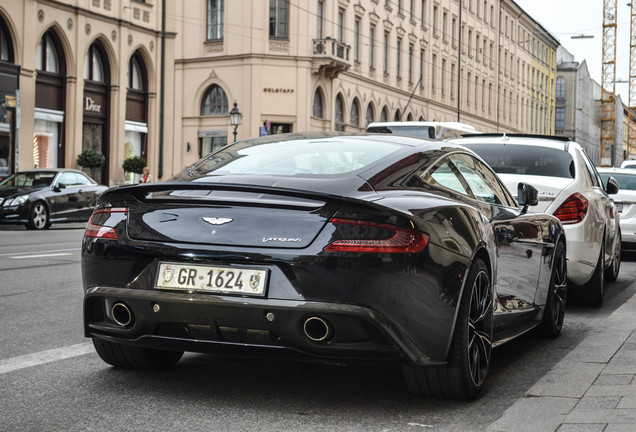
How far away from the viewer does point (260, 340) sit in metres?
4.36

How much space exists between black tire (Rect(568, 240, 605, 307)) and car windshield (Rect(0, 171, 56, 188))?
16978 mm

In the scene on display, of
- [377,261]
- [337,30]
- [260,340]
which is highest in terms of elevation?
[337,30]

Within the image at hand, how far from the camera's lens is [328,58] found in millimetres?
44469

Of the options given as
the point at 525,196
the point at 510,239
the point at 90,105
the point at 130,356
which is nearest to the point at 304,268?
the point at 130,356

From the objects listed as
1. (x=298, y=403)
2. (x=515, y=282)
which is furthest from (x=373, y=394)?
(x=515, y=282)

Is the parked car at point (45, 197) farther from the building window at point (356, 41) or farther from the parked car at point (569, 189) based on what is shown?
the building window at point (356, 41)

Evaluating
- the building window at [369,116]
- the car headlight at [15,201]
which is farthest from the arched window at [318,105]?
the car headlight at [15,201]

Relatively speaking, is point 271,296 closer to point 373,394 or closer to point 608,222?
point 373,394

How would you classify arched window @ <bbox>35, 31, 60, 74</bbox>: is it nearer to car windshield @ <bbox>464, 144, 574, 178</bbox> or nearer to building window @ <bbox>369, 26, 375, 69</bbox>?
building window @ <bbox>369, 26, 375, 69</bbox>

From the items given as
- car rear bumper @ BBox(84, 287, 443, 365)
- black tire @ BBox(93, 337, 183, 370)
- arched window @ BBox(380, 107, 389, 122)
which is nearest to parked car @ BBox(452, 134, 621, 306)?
black tire @ BBox(93, 337, 183, 370)

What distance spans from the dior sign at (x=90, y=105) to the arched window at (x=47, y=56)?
173 centimetres

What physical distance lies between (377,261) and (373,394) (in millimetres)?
1017

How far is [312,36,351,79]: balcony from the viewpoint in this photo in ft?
146

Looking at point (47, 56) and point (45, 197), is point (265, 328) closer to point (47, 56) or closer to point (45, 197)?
point (45, 197)
